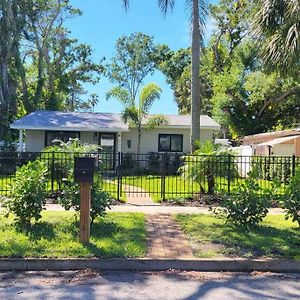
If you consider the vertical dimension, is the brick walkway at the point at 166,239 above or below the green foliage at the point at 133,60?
below

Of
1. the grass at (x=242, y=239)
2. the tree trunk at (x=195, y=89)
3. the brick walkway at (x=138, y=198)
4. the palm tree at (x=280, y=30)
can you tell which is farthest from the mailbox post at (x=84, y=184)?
the tree trunk at (x=195, y=89)

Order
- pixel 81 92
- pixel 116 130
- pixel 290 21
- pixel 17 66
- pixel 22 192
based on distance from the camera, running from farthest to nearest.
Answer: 1. pixel 81 92
2. pixel 17 66
3. pixel 116 130
4. pixel 290 21
5. pixel 22 192

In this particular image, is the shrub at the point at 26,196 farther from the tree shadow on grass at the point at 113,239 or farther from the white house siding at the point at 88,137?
the white house siding at the point at 88,137

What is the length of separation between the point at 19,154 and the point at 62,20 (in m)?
28.7

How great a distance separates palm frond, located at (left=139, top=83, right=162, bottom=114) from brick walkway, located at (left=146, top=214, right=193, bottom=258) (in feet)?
48.3

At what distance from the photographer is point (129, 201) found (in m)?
12.2

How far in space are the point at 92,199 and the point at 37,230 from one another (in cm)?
113

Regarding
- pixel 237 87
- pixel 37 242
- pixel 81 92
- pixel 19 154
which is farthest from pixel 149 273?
pixel 81 92

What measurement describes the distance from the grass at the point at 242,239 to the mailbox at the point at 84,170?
2.07 m

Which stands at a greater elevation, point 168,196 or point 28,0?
point 28,0

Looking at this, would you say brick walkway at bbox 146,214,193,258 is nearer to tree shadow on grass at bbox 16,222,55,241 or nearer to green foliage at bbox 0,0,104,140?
tree shadow on grass at bbox 16,222,55,241

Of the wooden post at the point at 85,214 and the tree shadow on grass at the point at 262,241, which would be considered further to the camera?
the wooden post at the point at 85,214

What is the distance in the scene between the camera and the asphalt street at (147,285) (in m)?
5.16

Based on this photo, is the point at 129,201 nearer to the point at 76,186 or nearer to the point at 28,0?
the point at 76,186
